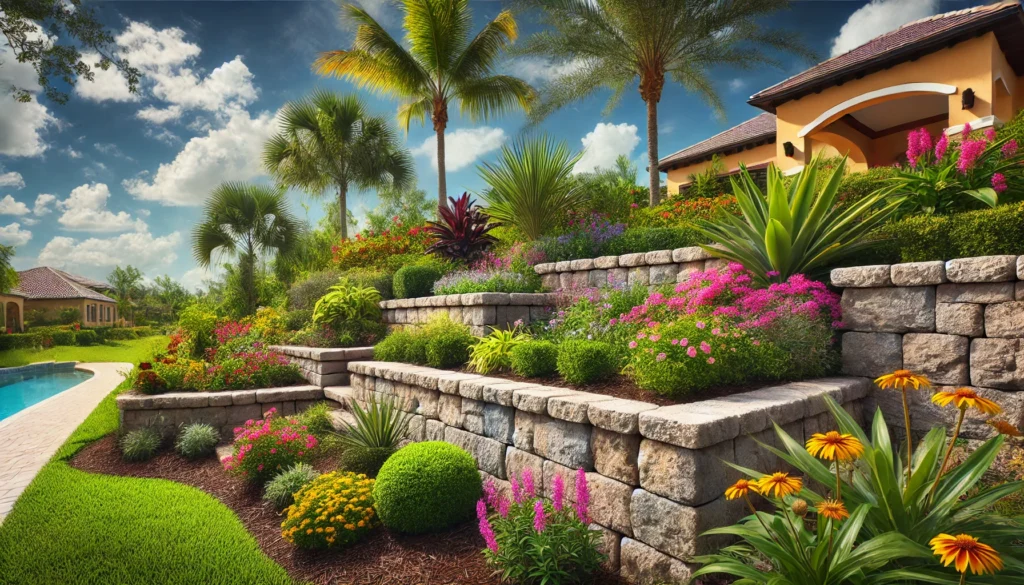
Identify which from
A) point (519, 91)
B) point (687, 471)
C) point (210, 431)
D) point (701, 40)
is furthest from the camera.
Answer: point (519, 91)

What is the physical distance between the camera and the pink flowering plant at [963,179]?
4188 millimetres

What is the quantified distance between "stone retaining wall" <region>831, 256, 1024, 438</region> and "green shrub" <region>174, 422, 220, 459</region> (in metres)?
6.49

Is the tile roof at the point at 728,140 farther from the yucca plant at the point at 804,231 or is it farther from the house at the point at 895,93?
the yucca plant at the point at 804,231

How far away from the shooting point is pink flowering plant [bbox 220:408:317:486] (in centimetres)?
488

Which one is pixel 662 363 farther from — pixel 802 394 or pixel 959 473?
pixel 959 473

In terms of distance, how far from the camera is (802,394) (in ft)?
10.9

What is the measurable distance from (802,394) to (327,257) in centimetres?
1519

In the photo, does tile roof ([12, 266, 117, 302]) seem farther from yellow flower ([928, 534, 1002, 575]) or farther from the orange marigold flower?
yellow flower ([928, 534, 1002, 575])

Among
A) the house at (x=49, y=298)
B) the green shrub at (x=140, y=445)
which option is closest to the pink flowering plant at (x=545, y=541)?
the green shrub at (x=140, y=445)

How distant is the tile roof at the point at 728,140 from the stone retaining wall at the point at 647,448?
38.7 feet

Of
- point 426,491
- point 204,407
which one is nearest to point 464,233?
point 204,407

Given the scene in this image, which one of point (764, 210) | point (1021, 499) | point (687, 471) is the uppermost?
point (764, 210)

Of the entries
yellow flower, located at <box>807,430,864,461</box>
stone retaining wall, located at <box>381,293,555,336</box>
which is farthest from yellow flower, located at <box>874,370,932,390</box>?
stone retaining wall, located at <box>381,293,555,336</box>

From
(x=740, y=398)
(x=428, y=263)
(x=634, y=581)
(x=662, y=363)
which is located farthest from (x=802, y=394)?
(x=428, y=263)
